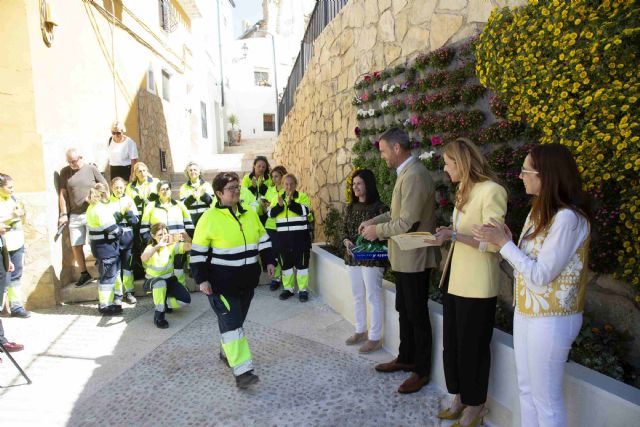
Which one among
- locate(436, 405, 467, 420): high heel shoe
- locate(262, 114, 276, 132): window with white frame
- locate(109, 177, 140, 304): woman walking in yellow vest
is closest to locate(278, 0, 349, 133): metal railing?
locate(109, 177, 140, 304): woman walking in yellow vest

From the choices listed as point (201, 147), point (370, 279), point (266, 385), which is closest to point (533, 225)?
point (370, 279)

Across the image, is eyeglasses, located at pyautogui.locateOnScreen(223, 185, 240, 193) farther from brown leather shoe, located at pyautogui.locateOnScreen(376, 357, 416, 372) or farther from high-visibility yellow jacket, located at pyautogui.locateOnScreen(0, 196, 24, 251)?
high-visibility yellow jacket, located at pyautogui.locateOnScreen(0, 196, 24, 251)

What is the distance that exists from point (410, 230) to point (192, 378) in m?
2.29

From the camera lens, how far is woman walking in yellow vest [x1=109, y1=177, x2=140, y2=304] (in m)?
5.74

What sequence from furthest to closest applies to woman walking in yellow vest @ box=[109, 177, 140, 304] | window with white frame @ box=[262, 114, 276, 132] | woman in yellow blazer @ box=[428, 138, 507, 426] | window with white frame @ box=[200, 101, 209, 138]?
window with white frame @ box=[262, 114, 276, 132], window with white frame @ box=[200, 101, 209, 138], woman walking in yellow vest @ box=[109, 177, 140, 304], woman in yellow blazer @ box=[428, 138, 507, 426]

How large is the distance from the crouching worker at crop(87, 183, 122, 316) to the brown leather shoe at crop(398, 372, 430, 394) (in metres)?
3.93

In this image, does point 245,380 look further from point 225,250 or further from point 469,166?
point 469,166

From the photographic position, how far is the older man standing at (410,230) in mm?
3217

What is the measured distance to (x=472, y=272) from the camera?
2.63 meters

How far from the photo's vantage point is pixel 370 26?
588 centimetres

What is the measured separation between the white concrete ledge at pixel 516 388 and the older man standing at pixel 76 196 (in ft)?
14.4

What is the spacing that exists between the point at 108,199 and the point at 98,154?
2350 mm

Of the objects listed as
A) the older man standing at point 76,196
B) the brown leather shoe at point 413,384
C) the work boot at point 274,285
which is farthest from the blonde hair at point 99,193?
the brown leather shoe at point 413,384

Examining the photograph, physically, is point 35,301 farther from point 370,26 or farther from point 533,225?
point 533,225
